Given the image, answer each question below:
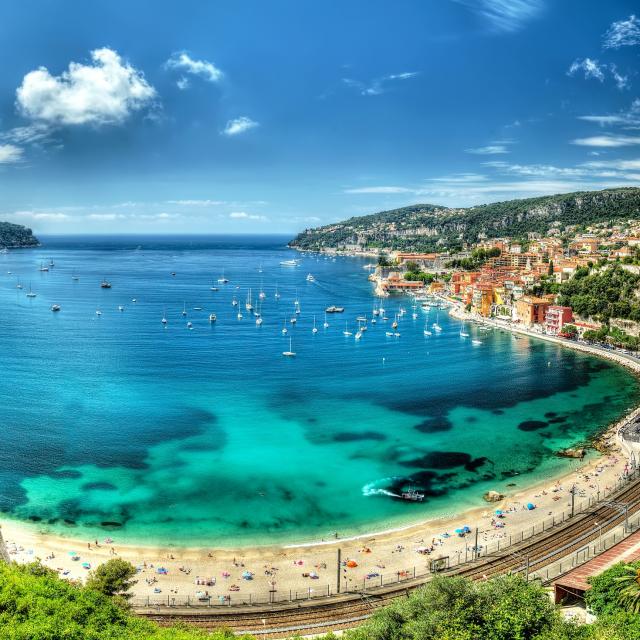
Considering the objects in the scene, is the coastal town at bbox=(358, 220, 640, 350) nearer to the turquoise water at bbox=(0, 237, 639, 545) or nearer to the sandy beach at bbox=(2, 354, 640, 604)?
the turquoise water at bbox=(0, 237, 639, 545)

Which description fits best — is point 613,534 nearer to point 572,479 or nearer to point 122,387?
point 572,479

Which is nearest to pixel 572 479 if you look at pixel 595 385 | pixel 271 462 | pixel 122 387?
pixel 271 462

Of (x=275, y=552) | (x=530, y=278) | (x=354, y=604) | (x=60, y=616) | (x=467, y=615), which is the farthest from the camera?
(x=530, y=278)

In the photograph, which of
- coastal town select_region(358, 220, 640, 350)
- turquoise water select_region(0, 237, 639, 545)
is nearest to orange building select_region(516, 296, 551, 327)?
coastal town select_region(358, 220, 640, 350)

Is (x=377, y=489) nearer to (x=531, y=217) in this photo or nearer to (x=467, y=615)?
(x=467, y=615)

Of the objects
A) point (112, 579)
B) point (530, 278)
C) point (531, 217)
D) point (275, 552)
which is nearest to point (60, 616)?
point (112, 579)
